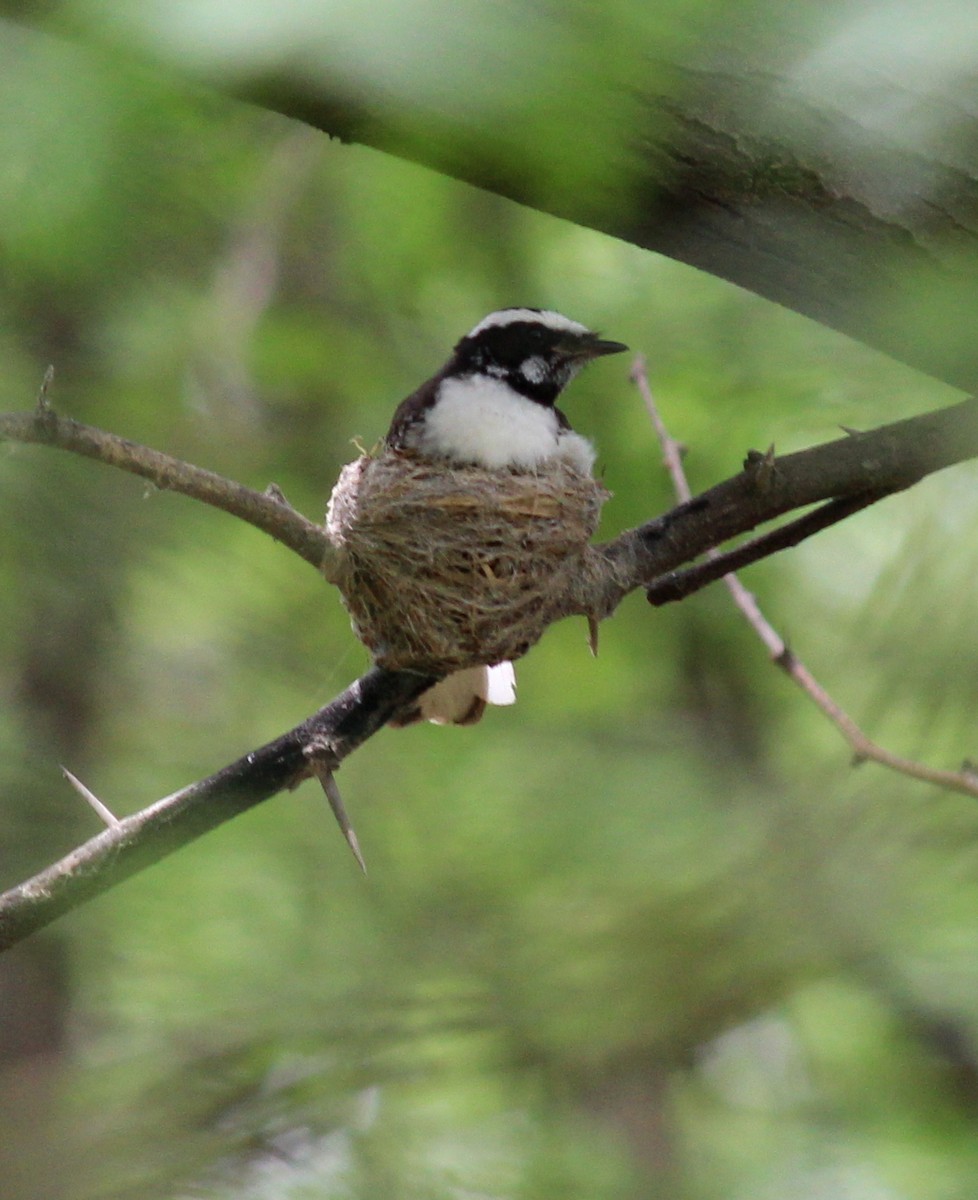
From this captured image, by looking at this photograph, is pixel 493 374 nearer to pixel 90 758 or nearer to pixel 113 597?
pixel 113 597

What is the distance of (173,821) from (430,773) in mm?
1346

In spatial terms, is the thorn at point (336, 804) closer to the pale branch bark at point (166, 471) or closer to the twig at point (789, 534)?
the pale branch bark at point (166, 471)

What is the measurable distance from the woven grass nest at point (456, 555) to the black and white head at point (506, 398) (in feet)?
0.47

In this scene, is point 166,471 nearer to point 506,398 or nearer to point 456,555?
point 456,555

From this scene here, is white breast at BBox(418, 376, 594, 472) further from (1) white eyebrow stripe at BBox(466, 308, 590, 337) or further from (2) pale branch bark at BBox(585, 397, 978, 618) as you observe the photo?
(2) pale branch bark at BBox(585, 397, 978, 618)

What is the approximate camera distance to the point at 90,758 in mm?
4957

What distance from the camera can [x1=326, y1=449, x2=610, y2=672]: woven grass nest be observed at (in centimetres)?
Answer: 255

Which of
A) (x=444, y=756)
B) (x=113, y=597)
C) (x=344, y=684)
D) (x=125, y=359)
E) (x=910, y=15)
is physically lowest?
(x=910, y=15)

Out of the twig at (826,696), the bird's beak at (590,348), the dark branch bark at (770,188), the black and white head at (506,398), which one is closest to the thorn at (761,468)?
the twig at (826,696)

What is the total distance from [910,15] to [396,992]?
1374 mm

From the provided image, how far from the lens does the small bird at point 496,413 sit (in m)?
2.99

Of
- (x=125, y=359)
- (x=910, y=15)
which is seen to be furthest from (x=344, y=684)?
(x=910, y=15)

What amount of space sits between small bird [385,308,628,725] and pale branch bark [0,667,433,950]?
525mm

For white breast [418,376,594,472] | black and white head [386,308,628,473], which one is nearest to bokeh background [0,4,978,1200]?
black and white head [386,308,628,473]
